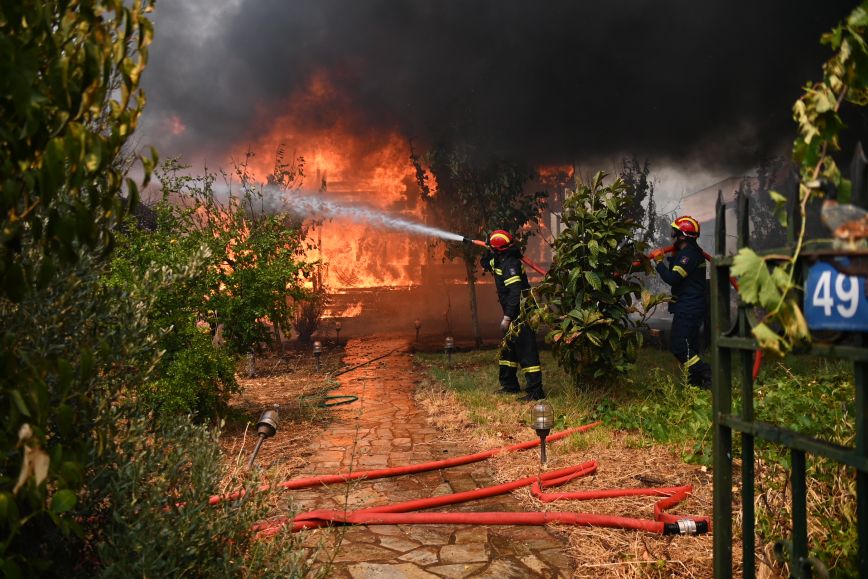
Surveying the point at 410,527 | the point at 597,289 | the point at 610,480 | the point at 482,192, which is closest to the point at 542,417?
the point at 610,480

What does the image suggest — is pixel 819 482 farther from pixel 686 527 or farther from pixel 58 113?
pixel 58 113

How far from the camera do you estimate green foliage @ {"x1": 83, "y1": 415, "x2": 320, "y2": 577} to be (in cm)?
235

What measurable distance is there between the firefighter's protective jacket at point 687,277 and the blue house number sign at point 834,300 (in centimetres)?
648

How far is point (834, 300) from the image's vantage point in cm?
171

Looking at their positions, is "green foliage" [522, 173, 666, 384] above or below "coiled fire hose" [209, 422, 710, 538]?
above

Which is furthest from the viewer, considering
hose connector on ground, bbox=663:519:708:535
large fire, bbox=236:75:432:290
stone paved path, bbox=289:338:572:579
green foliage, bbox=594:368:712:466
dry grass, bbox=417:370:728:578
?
large fire, bbox=236:75:432:290

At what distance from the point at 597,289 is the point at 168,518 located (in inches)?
211

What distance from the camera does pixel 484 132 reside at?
14.5 metres

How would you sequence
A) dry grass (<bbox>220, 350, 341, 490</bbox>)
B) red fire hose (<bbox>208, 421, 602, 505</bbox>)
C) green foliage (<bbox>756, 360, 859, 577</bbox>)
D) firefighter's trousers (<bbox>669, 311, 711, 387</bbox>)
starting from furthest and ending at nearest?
1. firefighter's trousers (<bbox>669, 311, 711, 387</bbox>)
2. dry grass (<bbox>220, 350, 341, 490</bbox>)
3. red fire hose (<bbox>208, 421, 602, 505</bbox>)
4. green foliage (<bbox>756, 360, 859, 577</bbox>)

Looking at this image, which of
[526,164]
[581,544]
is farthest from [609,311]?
[526,164]

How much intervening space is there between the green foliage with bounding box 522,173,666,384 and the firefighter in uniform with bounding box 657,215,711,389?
1.05 metres

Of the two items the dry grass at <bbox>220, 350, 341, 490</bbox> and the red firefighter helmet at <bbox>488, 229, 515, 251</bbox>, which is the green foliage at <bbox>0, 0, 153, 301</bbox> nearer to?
the dry grass at <bbox>220, 350, 341, 490</bbox>

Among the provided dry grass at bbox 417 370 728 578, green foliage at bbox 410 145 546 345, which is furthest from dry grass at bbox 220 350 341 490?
green foliage at bbox 410 145 546 345

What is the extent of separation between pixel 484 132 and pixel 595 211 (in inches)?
311
